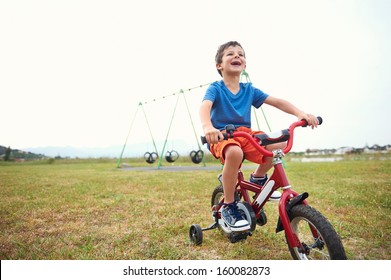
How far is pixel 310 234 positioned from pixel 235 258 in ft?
1.67

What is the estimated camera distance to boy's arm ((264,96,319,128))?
172 cm

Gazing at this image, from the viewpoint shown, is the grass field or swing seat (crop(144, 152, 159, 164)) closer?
the grass field

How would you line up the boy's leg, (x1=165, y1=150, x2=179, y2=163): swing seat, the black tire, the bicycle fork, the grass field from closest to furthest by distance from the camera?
the black tire → the bicycle fork → the boy's leg → the grass field → (x1=165, y1=150, x2=179, y2=163): swing seat

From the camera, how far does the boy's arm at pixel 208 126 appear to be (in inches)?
57.1

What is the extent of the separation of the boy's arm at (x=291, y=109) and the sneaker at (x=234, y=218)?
71 cm

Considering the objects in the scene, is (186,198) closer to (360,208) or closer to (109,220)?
(109,220)

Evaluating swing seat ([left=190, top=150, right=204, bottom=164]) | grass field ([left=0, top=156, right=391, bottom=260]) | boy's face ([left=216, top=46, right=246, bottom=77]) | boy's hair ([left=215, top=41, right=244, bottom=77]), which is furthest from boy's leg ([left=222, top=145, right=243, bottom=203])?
swing seat ([left=190, top=150, right=204, bottom=164])

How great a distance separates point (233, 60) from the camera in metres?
1.95

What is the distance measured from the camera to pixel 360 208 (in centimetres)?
284

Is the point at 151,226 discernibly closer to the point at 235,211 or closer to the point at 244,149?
the point at 235,211

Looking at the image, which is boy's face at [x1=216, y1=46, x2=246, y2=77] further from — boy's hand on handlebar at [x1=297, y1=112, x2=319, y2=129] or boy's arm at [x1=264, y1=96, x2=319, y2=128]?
boy's hand on handlebar at [x1=297, y1=112, x2=319, y2=129]
